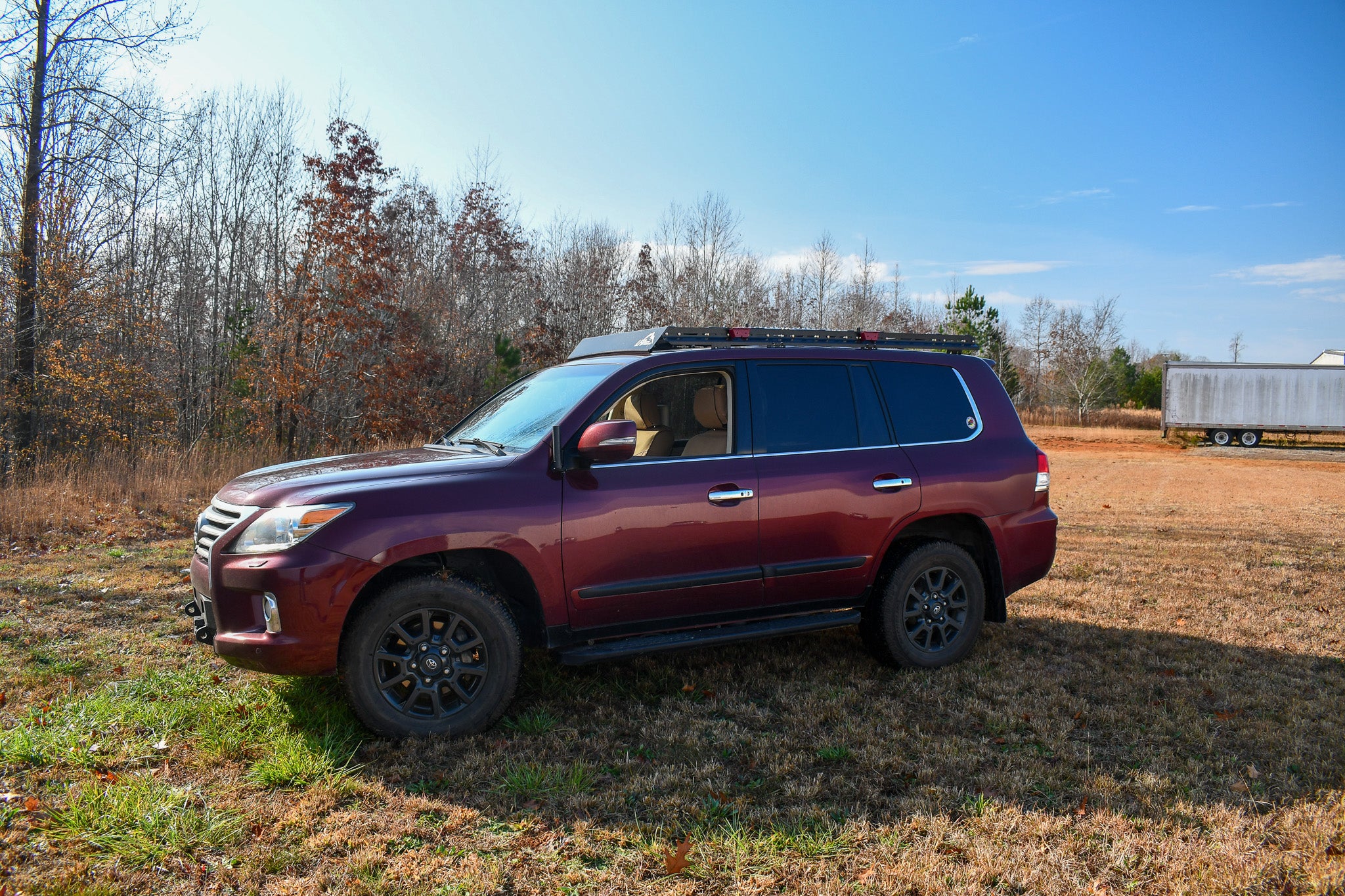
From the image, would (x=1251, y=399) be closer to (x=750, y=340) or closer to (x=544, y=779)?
(x=750, y=340)

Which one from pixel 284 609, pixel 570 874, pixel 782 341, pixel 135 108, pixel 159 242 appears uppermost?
pixel 135 108

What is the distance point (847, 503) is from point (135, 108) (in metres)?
18.5

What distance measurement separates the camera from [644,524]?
13.3 ft

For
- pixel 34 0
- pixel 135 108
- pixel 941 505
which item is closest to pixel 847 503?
pixel 941 505

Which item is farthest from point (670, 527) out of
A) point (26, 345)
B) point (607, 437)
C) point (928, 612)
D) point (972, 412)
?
point (26, 345)

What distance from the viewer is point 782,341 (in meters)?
4.84

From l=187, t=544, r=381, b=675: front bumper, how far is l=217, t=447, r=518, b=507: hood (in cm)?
27

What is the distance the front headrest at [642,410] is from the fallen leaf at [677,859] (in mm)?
2363

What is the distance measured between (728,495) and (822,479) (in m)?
0.63

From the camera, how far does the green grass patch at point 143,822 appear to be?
2.87 m

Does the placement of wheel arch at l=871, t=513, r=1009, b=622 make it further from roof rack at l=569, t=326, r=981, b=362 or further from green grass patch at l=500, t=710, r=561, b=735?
green grass patch at l=500, t=710, r=561, b=735

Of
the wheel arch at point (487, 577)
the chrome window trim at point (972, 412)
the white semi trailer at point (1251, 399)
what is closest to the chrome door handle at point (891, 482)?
the chrome window trim at point (972, 412)

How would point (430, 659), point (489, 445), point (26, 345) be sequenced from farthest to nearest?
point (26, 345) → point (489, 445) → point (430, 659)

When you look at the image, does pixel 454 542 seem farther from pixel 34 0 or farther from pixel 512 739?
pixel 34 0
